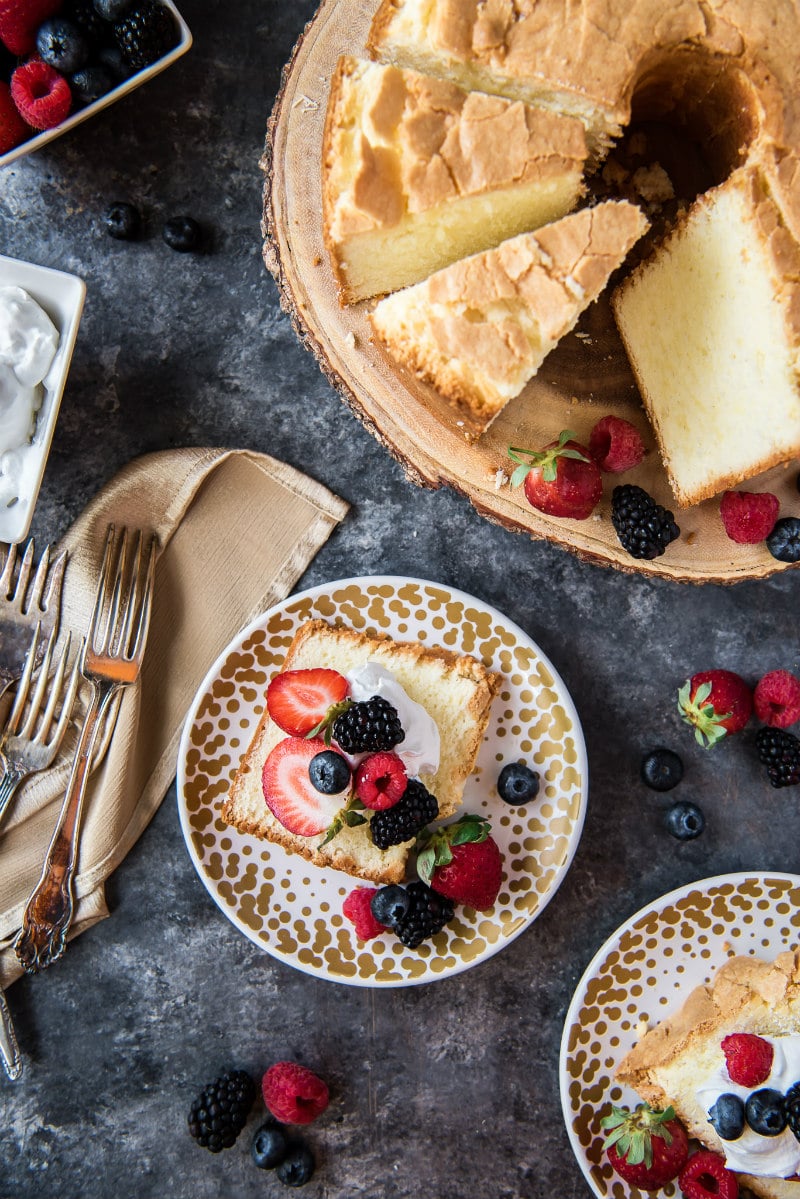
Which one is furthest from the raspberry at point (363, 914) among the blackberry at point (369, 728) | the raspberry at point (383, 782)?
the blackberry at point (369, 728)

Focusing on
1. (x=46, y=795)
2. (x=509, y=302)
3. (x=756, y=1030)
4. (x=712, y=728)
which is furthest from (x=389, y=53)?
(x=756, y=1030)

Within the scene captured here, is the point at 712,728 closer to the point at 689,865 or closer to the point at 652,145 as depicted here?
the point at 689,865

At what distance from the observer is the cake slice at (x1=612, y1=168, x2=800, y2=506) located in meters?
1.68

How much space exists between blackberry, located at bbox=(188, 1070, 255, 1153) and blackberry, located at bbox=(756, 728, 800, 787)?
157cm

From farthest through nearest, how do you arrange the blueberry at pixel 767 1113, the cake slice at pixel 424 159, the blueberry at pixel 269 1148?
the blueberry at pixel 269 1148
the blueberry at pixel 767 1113
the cake slice at pixel 424 159

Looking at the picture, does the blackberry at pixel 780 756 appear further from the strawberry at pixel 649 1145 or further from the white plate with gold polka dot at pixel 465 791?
the strawberry at pixel 649 1145

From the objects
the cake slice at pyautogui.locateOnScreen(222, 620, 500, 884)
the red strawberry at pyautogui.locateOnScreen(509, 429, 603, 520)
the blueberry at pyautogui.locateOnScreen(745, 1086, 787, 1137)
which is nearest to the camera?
the red strawberry at pyautogui.locateOnScreen(509, 429, 603, 520)

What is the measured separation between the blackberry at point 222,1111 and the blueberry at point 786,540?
6.06 feet

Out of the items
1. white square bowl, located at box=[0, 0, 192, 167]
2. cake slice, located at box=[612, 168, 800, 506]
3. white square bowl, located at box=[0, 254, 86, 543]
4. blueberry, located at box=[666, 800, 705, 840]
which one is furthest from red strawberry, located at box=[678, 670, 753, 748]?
white square bowl, located at box=[0, 0, 192, 167]

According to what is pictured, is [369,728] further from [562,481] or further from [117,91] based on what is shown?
[117,91]

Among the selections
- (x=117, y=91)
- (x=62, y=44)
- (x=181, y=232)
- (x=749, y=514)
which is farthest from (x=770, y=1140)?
(x=62, y=44)

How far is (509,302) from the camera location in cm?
166

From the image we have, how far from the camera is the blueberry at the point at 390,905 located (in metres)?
2.08

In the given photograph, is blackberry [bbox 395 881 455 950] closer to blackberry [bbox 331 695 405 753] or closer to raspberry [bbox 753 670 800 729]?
blackberry [bbox 331 695 405 753]
